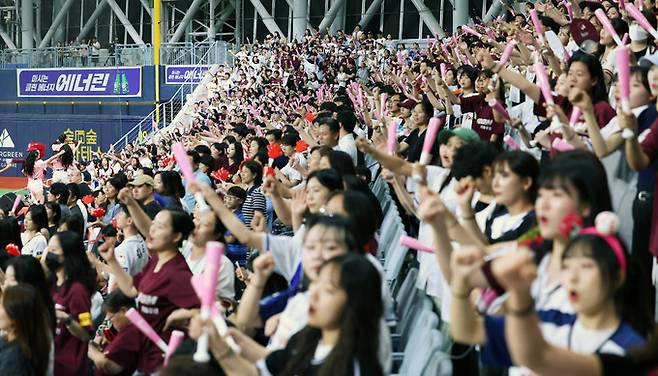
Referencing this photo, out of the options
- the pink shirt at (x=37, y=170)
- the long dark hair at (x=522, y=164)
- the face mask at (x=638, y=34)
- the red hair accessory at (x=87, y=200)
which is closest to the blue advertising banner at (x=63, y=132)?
the pink shirt at (x=37, y=170)

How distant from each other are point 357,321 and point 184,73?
22.8 metres

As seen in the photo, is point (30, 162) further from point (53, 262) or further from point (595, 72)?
point (595, 72)

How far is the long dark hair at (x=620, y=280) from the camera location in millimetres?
2412

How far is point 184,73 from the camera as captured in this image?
25.0m

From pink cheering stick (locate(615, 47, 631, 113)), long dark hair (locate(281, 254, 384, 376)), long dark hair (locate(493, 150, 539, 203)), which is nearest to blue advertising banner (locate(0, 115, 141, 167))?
pink cheering stick (locate(615, 47, 631, 113))

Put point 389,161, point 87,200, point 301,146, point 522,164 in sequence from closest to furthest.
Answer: point 522,164
point 389,161
point 301,146
point 87,200

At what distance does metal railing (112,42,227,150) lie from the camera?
80.4 ft

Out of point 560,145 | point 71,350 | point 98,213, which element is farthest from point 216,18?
point 560,145

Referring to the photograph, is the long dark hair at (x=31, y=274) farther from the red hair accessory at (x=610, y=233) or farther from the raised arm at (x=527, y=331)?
the raised arm at (x=527, y=331)

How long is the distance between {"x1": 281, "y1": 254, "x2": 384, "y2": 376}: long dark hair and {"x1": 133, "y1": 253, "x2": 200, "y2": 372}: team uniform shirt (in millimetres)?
1907

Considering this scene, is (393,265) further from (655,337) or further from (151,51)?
(151,51)

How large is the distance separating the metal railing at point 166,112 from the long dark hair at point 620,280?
2206cm

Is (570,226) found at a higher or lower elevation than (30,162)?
higher

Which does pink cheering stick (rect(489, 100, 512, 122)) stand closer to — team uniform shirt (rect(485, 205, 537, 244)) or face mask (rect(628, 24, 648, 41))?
team uniform shirt (rect(485, 205, 537, 244))
